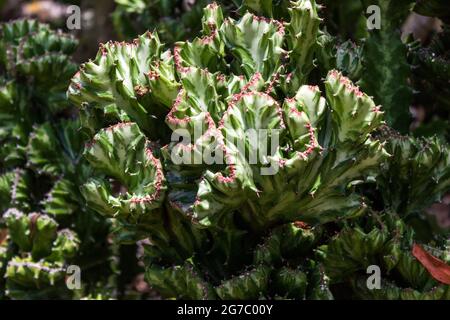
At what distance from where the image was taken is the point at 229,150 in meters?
2.27

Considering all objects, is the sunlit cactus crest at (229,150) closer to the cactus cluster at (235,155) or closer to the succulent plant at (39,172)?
the cactus cluster at (235,155)

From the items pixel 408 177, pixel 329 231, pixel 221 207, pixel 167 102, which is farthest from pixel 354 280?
pixel 167 102

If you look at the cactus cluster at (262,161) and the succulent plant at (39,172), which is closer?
the cactus cluster at (262,161)

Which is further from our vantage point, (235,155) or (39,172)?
(39,172)

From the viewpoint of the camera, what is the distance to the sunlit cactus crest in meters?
2.33

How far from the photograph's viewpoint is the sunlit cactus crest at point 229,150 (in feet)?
7.64

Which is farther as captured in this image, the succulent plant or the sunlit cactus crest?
the succulent plant

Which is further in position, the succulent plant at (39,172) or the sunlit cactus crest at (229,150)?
the succulent plant at (39,172)

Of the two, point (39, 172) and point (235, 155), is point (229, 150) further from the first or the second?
point (39, 172)

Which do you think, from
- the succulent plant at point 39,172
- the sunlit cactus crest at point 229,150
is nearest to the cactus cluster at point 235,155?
the sunlit cactus crest at point 229,150

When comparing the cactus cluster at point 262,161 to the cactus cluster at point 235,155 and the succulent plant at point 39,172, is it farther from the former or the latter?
the succulent plant at point 39,172

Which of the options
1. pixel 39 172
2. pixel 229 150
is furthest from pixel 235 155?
pixel 39 172

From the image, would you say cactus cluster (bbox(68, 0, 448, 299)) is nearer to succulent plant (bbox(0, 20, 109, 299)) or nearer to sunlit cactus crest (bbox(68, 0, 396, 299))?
sunlit cactus crest (bbox(68, 0, 396, 299))

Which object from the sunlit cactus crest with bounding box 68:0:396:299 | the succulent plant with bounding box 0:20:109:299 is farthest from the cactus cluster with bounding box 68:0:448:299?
the succulent plant with bounding box 0:20:109:299
